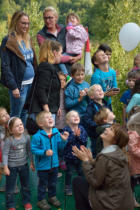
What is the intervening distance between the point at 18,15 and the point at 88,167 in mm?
2532

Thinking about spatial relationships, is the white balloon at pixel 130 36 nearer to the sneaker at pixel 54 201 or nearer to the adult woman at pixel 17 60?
the adult woman at pixel 17 60

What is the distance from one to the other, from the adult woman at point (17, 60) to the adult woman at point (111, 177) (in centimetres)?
197

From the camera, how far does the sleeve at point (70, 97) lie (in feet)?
14.6

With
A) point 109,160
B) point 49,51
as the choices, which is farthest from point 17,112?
point 109,160

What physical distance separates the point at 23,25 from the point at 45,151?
1.94 metres

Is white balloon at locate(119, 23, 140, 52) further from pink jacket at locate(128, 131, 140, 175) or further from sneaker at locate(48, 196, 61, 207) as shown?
sneaker at locate(48, 196, 61, 207)

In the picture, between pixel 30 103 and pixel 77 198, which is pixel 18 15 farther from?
pixel 77 198

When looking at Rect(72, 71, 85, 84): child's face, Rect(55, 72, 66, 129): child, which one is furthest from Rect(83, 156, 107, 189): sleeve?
Rect(72, 71, 85, 84): child's face

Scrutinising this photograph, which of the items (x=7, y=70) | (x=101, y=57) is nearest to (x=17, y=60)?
(x=7, y=70)

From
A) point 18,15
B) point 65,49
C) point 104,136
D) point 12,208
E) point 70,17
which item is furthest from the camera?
point 70,17

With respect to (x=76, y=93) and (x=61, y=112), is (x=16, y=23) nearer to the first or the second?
(x=76, y=93)

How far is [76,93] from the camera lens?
445 centimetres

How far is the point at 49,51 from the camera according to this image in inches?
159

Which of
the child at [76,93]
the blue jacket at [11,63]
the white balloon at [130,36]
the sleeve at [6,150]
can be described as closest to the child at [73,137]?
the child at [76,93]
